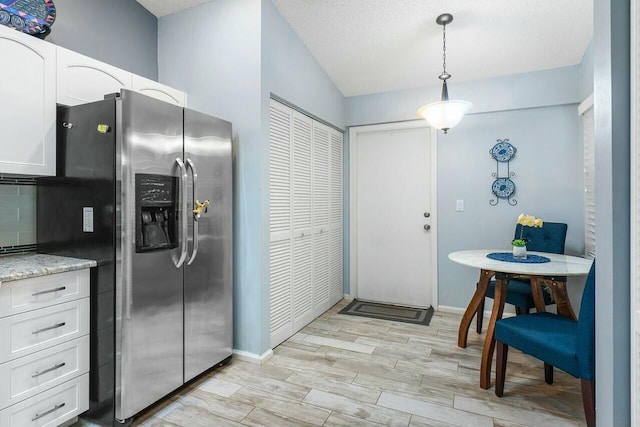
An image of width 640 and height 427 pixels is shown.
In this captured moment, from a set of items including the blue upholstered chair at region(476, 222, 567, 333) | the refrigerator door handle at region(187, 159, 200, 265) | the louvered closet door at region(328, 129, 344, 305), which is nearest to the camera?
the refrigerator door handle at region(187, 159, 200, 265)

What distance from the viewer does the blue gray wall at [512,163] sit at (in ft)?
10.5

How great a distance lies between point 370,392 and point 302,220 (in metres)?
1.58

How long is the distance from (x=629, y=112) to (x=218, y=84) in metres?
2.43

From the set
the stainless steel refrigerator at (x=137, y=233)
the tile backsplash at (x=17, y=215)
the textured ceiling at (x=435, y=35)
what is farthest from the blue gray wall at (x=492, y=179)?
the tile backsplash at (x=17, y=215)

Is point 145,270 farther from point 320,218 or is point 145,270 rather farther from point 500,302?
point 500,302

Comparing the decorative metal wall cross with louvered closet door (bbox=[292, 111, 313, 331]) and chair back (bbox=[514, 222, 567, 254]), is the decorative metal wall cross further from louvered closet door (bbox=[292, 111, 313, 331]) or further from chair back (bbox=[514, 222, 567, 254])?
louvered closet door (bbox=[292, 111, 313, 331])

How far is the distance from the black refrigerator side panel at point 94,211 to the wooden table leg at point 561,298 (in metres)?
2.74

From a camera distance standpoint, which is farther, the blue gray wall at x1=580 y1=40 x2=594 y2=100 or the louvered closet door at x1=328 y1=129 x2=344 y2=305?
the louvered closet door at x1=328 y1=129 x2=344 y2=305

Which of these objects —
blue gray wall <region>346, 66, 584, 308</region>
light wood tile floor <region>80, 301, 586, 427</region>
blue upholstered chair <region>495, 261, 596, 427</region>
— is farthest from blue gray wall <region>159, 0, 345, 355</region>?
blue gray wall <region>346, 66, 584, 308</region>

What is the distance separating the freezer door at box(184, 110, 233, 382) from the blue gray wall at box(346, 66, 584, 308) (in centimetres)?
225

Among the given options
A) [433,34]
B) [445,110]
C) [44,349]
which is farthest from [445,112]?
[44,349]

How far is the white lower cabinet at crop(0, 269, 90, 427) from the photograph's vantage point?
1.50 metres

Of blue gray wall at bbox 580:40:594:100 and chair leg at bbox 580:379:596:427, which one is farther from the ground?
blue gray wall at bbox 580:40:594:100

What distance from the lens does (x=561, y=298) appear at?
2287 millimetres
